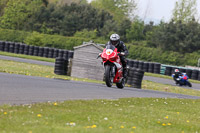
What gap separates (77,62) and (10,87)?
449 inches

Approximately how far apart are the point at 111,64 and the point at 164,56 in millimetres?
37409

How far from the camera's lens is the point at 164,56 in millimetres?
49312

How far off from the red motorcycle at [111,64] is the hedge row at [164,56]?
116ft

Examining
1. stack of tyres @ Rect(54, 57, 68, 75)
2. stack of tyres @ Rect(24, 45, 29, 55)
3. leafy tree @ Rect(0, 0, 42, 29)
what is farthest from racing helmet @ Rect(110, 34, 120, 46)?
leafy tree @ Rect(0, 0, 42, 29)

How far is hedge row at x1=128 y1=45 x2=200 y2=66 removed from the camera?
47812mm

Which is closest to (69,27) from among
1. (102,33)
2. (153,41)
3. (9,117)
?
(102,33)

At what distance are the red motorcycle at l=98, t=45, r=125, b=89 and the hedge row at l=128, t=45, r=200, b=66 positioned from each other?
3548 cm

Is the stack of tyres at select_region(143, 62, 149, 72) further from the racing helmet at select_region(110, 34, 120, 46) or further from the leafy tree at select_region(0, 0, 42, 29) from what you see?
the leafy tree at select_region(0, 0, 42, 29)

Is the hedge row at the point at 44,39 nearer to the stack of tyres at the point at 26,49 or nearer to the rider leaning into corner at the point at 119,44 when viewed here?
the stack of tyres at the point at 26,49

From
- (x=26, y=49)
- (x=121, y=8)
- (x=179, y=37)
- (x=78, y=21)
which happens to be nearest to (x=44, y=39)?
(x=78, y=21)

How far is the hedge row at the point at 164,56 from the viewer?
47812 mm

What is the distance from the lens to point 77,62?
22250 mm

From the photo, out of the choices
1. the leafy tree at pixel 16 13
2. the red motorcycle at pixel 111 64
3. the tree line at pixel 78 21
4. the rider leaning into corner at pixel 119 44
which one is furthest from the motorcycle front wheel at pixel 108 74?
the leafy tree at pixel 16 13

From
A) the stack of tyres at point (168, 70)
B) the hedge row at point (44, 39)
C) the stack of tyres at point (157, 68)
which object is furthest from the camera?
the hedge row at point (44, 39)
